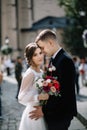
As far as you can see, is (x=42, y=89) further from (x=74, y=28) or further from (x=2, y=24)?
(x=2, y=24)

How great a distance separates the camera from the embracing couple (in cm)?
421

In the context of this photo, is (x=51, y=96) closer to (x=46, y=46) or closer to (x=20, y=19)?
(x=46, y=46)

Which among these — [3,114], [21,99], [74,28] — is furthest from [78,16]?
[21,99]

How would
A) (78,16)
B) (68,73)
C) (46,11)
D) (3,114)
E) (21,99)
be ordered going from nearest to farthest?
1. (68,73)
2. (21,99)
3. (3,114)
4. (78,16)
5. (46,11)

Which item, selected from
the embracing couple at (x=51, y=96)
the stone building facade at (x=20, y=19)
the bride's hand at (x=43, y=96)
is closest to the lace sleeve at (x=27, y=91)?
the embracing couple at (x=51, y=96)

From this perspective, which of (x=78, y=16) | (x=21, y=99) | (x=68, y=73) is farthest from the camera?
(x=78, y=16)

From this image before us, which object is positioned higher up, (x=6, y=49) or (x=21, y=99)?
(x=21, y=99)

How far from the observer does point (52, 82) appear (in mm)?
4285

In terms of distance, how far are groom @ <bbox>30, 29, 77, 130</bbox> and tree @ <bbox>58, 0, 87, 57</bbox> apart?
38.2 m

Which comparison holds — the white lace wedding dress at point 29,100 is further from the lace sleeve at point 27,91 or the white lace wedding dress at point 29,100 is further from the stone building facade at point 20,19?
the stone building facade at point 20,19

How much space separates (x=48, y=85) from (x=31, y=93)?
0.94 feet

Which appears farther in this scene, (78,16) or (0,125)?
(78,16)

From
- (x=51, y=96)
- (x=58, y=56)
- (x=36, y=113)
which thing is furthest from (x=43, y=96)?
(x=58, y=56)

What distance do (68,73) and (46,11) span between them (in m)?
63.8
